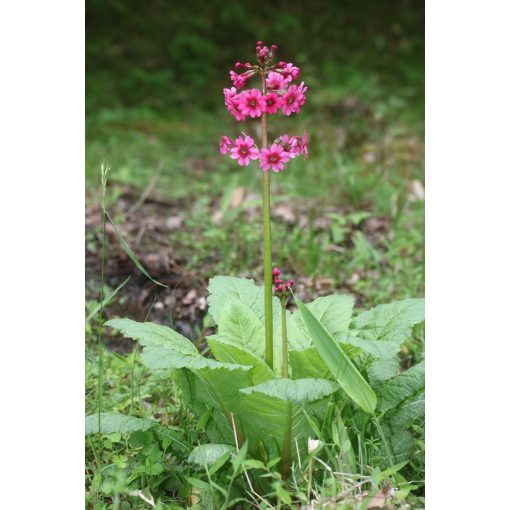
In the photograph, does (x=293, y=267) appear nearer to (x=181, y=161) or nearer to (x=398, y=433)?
(x=398, y=433)

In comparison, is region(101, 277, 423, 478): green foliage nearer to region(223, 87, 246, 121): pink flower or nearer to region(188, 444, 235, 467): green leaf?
region(188, 444, 235, 467): green leaf

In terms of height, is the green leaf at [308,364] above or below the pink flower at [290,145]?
below

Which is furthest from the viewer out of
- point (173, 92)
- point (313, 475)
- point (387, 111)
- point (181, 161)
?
point (173, 92)

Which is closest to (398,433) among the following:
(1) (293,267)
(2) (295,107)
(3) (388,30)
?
(2) (295,107)

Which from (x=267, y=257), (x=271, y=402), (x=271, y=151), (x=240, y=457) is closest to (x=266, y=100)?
(x=271, y=151)

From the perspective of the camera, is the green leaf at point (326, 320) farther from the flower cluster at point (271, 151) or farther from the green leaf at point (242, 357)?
the flower cluster at point (271, 151)

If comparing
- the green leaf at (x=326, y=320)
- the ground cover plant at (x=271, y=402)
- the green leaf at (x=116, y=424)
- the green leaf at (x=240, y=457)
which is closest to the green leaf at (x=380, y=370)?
the ground cover plant at (x=271, y=402)

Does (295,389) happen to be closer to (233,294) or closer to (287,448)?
(287,448)

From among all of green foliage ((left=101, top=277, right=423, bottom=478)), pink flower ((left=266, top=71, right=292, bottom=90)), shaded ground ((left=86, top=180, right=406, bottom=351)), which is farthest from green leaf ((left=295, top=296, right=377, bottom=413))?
shaded ground ((left=86, top=180, right=406, bottom=351))
